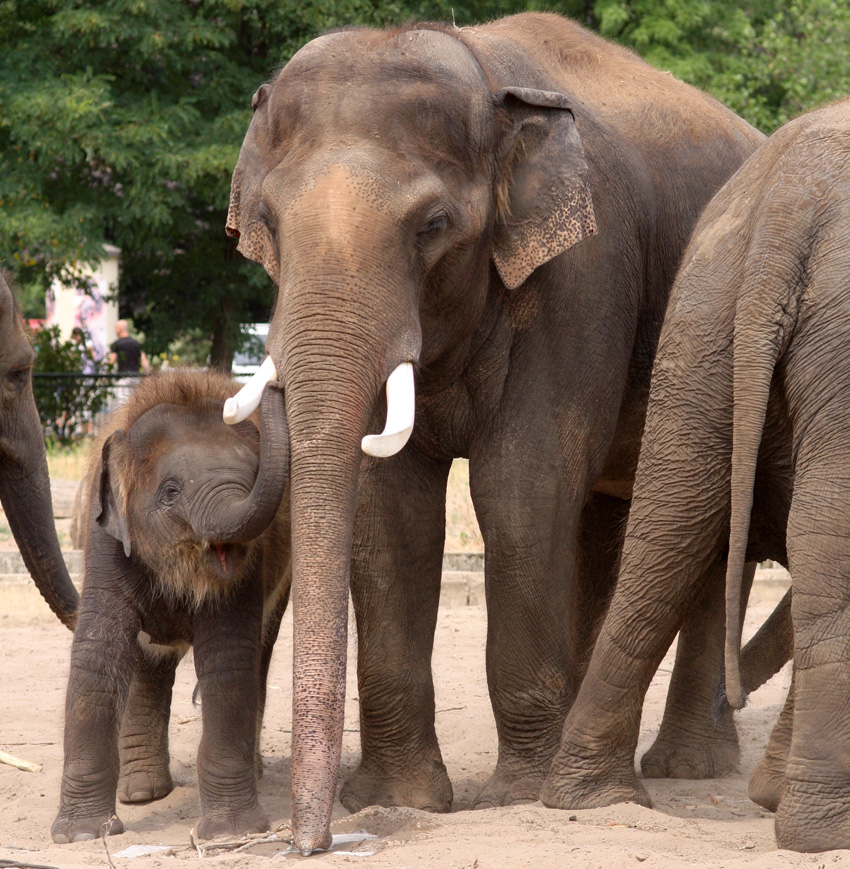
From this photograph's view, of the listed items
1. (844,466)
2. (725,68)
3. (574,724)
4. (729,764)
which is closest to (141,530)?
(574,724)

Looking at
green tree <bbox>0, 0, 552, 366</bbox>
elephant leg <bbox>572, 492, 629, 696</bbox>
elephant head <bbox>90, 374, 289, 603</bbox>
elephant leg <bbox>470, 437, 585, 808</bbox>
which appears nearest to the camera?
elephant head <bbox>90, 374, 289, 603</bbox>

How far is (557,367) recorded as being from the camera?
534cm

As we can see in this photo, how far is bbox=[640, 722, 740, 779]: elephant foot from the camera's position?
6.31 metres

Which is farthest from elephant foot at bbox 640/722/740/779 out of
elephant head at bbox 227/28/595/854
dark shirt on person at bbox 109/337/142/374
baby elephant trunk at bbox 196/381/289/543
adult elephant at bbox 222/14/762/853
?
dark shirt on person at bbox 109/337/142/374

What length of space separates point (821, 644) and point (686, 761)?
2510mm

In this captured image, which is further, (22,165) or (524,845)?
(22,165)

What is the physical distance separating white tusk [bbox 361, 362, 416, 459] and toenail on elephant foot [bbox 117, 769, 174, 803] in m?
2.04

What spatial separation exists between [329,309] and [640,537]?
3.86ft

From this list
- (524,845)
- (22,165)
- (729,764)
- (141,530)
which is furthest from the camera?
(22,165)

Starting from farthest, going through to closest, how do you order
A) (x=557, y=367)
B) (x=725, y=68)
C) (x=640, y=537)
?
(x=725, y=68)
(x=557, y=367)
(x=640, y=537)

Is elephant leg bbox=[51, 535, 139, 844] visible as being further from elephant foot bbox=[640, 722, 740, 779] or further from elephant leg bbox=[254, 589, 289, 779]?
elephant foot bbox=[640, 722, 740, 779]

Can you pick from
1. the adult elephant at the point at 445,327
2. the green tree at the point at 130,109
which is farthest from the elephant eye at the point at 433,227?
the green tree at the point at 130,109

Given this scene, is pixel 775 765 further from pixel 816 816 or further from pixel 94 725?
pixel 94 725

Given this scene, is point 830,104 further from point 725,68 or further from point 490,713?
point 725,68
